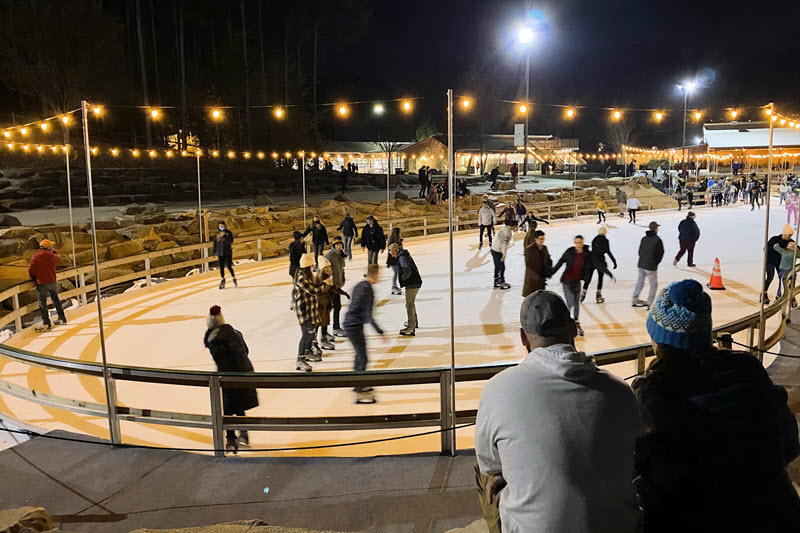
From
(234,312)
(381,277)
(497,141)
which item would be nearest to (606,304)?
(381,277)

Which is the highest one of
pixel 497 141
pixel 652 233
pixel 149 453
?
pixel 497 141

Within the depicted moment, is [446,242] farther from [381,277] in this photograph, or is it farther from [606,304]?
[606,304]

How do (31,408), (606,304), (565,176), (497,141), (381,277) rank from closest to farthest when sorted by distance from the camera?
(31,408)
(606,304)
(381,277)
(565,176)
(497,141)

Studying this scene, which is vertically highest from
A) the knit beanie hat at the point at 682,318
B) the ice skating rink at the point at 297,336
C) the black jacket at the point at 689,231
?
the knit beanie hat at the point at 682,318

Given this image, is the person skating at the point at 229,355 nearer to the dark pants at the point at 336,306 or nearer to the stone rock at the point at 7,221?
the dark pants at the point at 336,306

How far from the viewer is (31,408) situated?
Answer: 7.32 meters

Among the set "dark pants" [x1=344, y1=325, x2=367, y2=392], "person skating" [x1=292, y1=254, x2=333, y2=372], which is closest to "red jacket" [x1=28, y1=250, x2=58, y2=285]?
"person skating" [x1=292, y1=254, x2=333, y2=372]

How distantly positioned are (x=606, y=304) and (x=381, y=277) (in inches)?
210

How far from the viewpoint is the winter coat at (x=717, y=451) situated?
172 cm

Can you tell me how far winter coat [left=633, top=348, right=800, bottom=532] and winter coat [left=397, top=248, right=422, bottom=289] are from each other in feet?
22.6

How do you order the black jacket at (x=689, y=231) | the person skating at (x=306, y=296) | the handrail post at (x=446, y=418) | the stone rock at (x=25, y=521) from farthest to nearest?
the black jacket at (x=689, y=231), the person skating at (x=306, y=296), the handrail post at (x=446, y=418), the stone rock at (x=25, y=521)

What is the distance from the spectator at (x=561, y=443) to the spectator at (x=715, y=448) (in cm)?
7

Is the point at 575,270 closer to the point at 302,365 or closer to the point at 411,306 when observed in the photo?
the point at 411,306

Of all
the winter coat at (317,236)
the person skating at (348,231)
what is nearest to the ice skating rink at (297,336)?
the person skating at (348,231)
